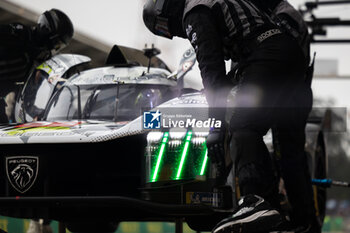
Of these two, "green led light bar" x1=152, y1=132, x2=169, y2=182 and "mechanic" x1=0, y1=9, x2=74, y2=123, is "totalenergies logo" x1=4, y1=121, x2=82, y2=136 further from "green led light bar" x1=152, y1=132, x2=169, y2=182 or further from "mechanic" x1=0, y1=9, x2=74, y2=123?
"mechanic" x1=0, y1=9, x2=74, y2=123

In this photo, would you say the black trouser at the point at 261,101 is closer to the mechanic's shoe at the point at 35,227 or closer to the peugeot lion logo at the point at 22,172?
the peugeot lion logo at the point at 22,172

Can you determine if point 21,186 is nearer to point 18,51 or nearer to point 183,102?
point 183,102

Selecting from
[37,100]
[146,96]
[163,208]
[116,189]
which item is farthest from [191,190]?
[37,100]

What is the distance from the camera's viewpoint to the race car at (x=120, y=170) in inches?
169

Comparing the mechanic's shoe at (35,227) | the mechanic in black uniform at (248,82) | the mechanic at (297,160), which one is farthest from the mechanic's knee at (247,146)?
the mechanic's shoe at (35,227)

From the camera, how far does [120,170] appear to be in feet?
15.5

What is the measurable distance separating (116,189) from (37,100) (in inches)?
113

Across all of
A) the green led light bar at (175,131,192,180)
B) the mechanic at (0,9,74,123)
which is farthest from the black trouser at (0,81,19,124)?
the green led light bar at (175,131,192,180)

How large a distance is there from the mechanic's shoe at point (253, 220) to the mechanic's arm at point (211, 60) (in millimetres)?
579

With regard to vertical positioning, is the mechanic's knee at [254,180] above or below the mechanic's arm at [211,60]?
below

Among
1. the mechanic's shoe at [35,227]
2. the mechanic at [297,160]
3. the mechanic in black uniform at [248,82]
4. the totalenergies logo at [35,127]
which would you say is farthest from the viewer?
the mechanic's shoe at [35,227]

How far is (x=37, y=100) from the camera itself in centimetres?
733
